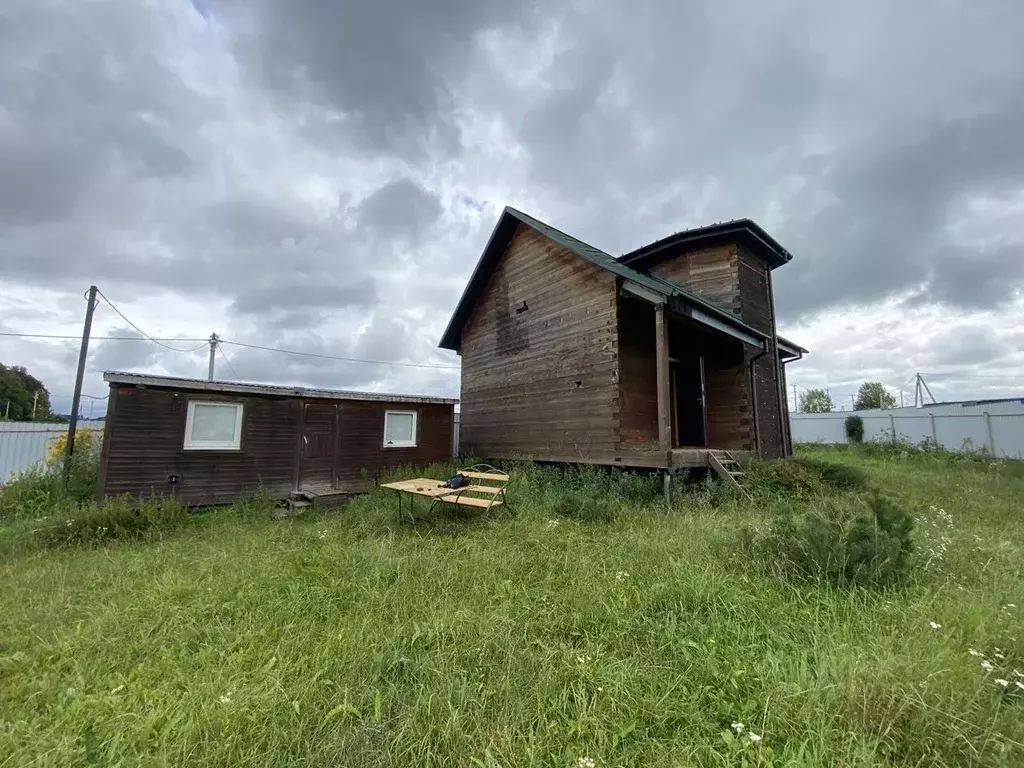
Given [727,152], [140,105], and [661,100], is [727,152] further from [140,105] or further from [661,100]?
[140,105]

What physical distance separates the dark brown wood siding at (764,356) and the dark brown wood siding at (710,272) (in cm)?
21

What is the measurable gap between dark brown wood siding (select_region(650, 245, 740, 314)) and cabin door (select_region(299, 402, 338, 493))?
9.73 m

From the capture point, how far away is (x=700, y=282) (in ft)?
38.6

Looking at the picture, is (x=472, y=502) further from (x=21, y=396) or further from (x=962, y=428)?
(x=21, y=396)

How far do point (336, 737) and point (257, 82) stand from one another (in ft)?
37.5

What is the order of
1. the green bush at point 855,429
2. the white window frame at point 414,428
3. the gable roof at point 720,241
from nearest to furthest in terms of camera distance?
the white window frame at point 414,428 → the gable roof at point 720,241 → the green bush at point 855,429

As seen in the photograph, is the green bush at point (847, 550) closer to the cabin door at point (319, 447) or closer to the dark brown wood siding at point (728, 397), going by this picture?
the dark brown wood siding at point (728, 397)

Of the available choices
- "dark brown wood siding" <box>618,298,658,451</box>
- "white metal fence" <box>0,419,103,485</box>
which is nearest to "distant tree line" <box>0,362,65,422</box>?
"white metal fence" <box>0,419,103,485</box>

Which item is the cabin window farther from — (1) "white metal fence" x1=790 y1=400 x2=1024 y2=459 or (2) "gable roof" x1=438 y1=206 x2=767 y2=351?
(1) "white metal fence" x1=790 y1=400 x2=1024 y2=459

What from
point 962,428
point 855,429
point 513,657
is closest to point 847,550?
point 513,657

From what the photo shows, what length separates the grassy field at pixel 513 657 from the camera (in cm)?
202

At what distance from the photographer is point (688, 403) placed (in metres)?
11.6

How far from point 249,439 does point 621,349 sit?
309 inches

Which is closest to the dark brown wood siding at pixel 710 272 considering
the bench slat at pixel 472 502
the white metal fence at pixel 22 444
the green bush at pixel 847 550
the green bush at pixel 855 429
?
the green bush at pixel 847 550
